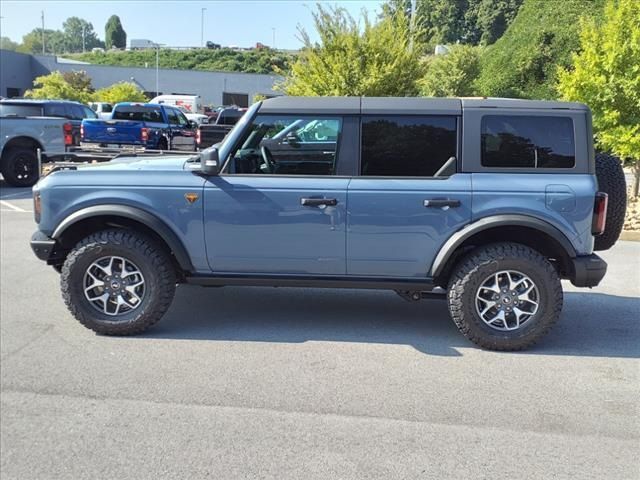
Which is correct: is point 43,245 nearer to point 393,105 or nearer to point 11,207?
point 393,105

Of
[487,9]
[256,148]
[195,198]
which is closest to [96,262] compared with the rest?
[195,198]

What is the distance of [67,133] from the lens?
527 inches

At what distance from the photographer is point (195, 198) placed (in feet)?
15.2

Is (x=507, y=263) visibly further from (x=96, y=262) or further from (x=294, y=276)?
(x=96, y=262)

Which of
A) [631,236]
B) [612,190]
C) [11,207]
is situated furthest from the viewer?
[11,207]

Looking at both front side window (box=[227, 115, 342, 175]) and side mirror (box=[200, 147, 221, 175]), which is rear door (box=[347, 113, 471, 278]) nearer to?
front side window (box=[227, 115, 342, 175])

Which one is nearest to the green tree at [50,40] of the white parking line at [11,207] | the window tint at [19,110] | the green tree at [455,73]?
the green tree at [455,73]

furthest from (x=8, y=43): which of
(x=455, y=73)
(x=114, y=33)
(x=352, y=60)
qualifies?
(x=352, y=60)

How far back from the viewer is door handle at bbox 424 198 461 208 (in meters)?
4.50

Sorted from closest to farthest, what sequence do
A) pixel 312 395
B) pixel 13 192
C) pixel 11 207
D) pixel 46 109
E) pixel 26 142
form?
pixel 312 395, pixel 11 207, pixel 13 192, pixel 26 142, pixel 46 109

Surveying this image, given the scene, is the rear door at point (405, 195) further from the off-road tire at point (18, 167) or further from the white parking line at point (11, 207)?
the off-road tire at point (18, 167)

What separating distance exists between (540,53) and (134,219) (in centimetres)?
2346

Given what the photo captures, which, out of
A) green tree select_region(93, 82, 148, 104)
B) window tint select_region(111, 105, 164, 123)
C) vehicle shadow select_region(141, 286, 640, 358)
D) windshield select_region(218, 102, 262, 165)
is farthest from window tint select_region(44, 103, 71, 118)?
green tree select_region(93, 82, 148, 104)

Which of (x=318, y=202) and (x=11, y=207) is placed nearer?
(x=318, y=202)
